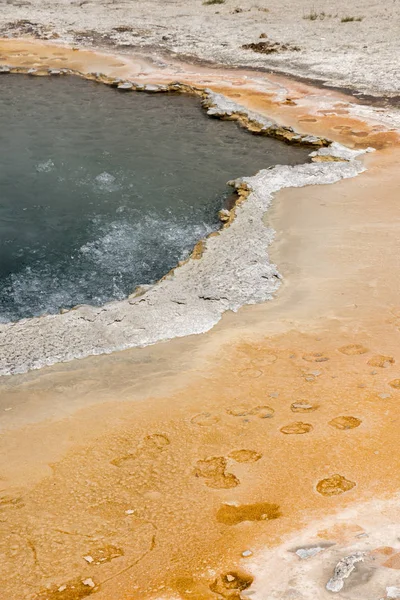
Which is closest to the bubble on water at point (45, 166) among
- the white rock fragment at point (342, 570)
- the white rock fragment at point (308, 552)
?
the white rock fragment at point (308, 552)

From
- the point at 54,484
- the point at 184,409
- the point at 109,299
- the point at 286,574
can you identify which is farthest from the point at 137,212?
the point at 286,574

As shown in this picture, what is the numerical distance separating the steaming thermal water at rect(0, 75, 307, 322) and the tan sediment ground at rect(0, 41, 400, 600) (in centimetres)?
146

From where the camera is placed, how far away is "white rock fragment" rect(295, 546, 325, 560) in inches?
122

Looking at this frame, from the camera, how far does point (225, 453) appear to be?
4051mm

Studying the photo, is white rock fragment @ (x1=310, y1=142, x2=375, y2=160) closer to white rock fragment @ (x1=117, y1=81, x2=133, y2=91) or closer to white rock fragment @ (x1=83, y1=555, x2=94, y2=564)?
white rock fragment @ (x1=117, y1=81, x2=133, y2=91)

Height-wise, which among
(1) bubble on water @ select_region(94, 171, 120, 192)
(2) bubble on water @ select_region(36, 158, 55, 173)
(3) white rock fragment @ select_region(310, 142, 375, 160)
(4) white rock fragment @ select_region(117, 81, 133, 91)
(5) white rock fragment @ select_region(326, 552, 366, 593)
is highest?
(4) white rock fragment @ select_region(117, 81, 133, 91)

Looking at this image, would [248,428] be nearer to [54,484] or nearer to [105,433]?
[105,433]

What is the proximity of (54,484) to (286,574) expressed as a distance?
4.95 feet

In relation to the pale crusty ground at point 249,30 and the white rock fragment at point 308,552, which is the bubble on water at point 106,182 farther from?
the white rock fragment at point 308,552

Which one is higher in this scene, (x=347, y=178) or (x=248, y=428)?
(x=347, y=178)

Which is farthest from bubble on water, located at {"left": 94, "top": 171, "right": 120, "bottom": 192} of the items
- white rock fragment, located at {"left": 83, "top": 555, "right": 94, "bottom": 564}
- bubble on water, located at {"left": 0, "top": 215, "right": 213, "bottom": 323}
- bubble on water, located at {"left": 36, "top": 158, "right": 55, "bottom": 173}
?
white rock fragment, located at {"left": 83, "top": 555, "right": 94, "bottom": 564}

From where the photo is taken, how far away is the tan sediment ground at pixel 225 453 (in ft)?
10.3

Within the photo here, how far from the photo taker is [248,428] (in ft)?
14.0

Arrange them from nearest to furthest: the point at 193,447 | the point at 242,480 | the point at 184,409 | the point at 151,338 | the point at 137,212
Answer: the point at 242,480 < the point at 193,447 < the point at 184,409 < the point at 151,338 < the point at 137,212
